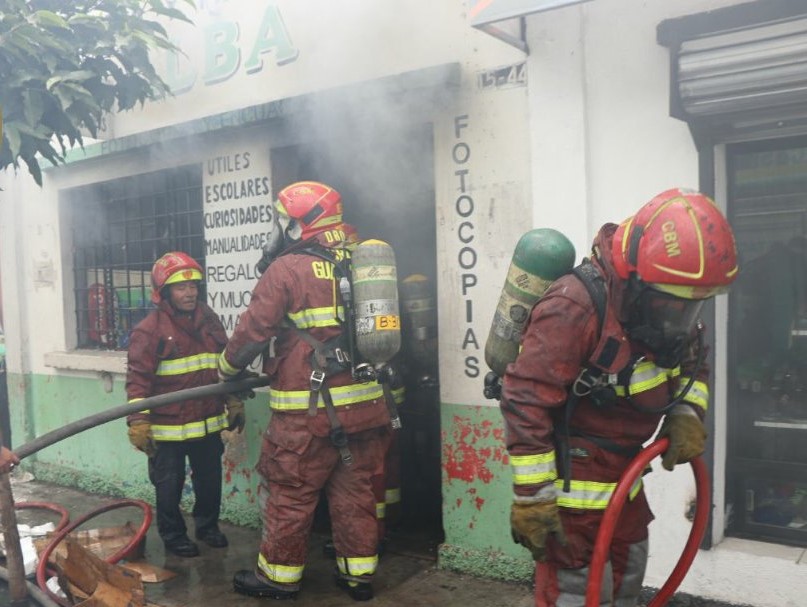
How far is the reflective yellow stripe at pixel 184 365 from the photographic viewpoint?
4930 millimetres

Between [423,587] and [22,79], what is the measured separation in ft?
11.5

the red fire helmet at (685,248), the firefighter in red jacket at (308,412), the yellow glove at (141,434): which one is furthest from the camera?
the yellow glove at (141,434)

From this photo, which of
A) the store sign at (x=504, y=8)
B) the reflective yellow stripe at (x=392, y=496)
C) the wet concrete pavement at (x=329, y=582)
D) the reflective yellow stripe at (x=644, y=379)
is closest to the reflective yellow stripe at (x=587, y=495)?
the reflective yellow stripe at (x=644, y=379)

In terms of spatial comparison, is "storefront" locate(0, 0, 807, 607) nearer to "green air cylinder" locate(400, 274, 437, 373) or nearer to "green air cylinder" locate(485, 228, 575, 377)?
"green air cylinder" locate(400, 274, 437, 373)

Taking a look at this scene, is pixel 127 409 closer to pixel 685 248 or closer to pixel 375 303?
pixel 375 303

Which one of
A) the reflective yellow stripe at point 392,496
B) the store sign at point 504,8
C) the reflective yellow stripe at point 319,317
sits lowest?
the reflective yellow stripe at point 392,496

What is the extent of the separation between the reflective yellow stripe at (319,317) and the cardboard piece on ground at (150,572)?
73.1 inches

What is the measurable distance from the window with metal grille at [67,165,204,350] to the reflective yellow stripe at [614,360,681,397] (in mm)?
4227

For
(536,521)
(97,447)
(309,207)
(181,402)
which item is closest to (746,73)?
(536,521)

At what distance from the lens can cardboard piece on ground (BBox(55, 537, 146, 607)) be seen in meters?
3.38

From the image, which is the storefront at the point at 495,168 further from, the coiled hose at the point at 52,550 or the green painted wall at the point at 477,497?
the coiled hose at the point at 52,550

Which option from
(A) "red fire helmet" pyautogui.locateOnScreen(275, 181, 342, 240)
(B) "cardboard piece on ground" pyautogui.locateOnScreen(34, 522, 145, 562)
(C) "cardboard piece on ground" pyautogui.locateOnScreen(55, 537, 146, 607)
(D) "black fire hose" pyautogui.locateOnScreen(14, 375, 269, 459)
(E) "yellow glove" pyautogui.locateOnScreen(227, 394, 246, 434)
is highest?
(A) "red fire helmet" pyautogui.locateOnScreen(275, 181, 342, 240)

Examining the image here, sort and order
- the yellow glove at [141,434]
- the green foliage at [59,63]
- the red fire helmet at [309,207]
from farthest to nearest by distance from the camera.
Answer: the yellow glove at [141,434], the red fire helmet at [309,207], the green foliage at [59,63]

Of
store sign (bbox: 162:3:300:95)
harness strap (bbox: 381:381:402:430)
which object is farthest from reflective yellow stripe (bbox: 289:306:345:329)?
store sign (bbox: 162:3:300:95)
